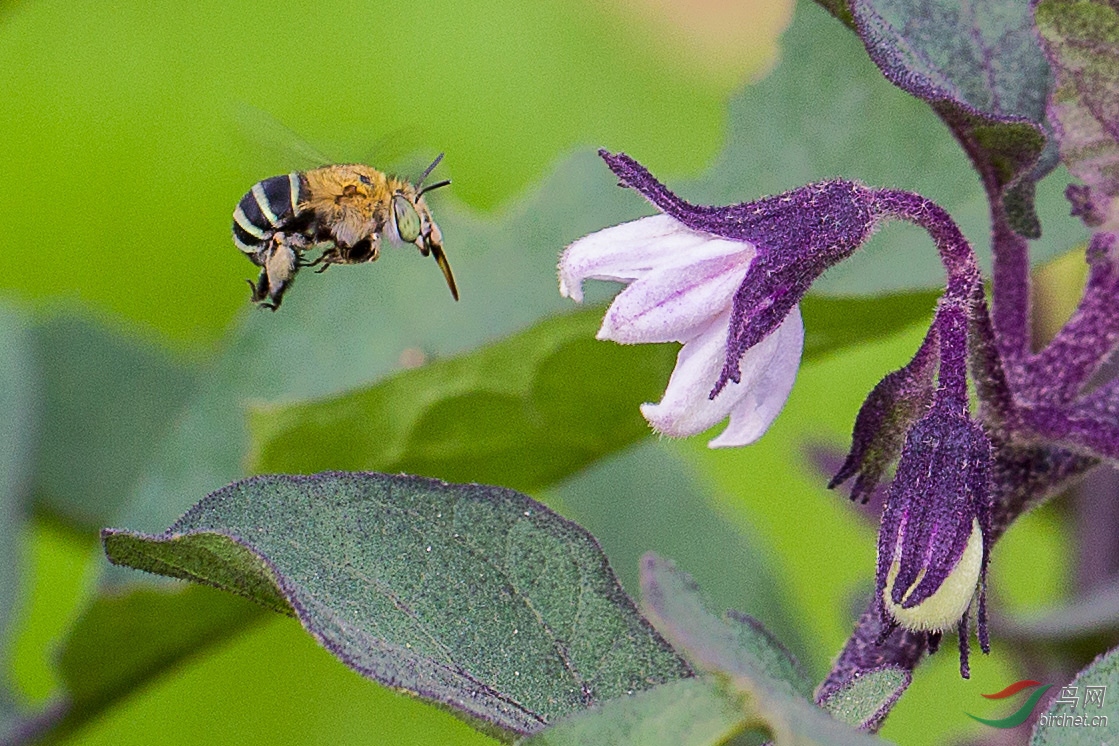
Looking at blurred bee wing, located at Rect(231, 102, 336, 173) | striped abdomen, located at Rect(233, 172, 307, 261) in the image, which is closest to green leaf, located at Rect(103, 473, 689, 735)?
striped abdomen, located at Rect(233, 172, 307, 261)

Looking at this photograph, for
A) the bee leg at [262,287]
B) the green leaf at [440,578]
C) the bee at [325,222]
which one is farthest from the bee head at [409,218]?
the green leaf at [440,578]

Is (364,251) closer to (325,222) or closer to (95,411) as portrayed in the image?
(325,222)

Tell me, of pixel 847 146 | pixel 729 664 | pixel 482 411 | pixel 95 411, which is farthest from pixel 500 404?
pixel 95 411

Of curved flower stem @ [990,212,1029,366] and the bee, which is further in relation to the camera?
the bee

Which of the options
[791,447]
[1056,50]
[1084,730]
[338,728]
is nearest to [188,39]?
[338,728]

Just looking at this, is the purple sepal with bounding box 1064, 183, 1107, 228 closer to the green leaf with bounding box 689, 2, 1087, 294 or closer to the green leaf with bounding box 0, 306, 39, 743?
the green leaf with bounding box 689, 2, 1087, 294

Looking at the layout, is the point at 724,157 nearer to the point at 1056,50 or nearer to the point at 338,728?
the point at 1056,50

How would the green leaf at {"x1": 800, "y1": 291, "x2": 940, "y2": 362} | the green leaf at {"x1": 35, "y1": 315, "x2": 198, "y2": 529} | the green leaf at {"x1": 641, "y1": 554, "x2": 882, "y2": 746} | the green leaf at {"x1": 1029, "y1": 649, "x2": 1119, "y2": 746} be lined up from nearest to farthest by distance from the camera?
the green leaf at {"x1": 641, "y1": 554, "x2": 882, "y2": 746} → the green leaf at {"x1": 1029, "y1": 649, "x2": 1119, "y2": 746} → the green leaf at {"x1": 800, "y1": 291, "x2": 940, "y2": 362} → the green leaf at {"x1": 35, "y1": 315, "x2": 198, "y2": 529}
